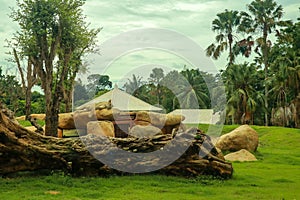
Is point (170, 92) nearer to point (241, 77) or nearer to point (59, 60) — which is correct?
point (59, 60)

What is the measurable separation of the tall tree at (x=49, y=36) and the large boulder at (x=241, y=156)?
29.5ft

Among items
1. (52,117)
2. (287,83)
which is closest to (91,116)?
(52,117)

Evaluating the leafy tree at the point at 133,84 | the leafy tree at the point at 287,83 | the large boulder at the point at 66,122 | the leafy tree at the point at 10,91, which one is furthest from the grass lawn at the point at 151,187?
the leafy tree at the point at 10,91

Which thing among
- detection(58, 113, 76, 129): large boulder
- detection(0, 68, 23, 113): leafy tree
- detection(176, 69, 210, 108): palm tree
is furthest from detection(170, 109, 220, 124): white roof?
detection(0, 68, 23, 113): leafy tree

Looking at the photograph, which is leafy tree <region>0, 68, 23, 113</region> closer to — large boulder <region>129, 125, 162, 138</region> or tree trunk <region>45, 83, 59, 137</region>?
tree trunk <region>45, 83, 59, 137</region>

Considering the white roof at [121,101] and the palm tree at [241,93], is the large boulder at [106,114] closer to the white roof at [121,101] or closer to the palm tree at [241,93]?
the white roof at [121,101]

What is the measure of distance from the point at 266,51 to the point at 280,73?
588cm

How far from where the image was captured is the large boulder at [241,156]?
1739cm

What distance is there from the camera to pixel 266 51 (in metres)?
41.6

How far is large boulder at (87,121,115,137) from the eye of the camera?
22.2 m

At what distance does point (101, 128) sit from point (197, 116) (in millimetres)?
8022

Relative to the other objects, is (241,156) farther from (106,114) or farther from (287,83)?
(287,83)

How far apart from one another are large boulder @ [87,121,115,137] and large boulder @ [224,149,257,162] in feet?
23.1

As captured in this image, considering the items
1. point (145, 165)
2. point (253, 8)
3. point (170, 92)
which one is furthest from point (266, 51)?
point (145, 165)
